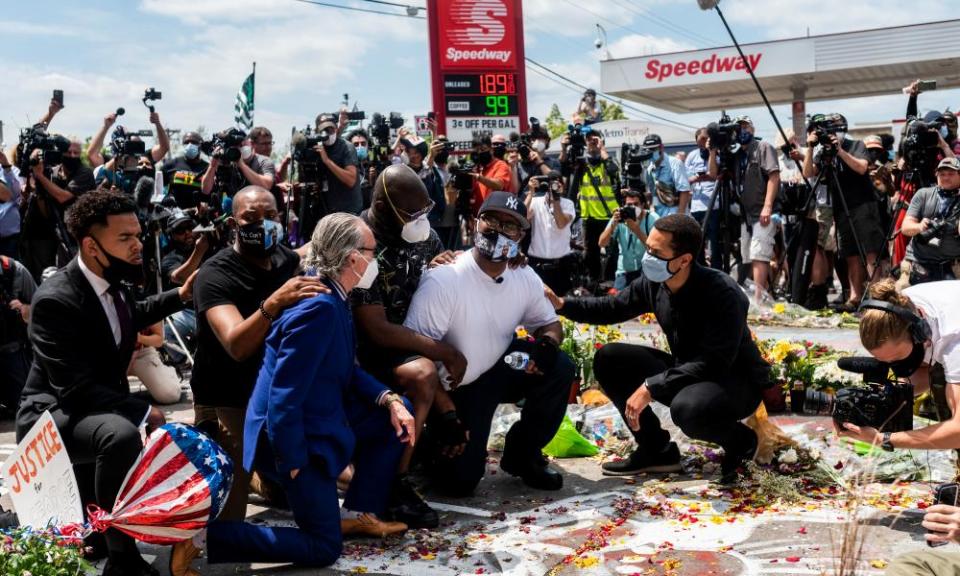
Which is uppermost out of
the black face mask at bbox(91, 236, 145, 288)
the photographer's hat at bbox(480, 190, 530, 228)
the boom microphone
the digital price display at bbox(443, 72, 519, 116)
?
the digital price display at bbox(443, 72, 519, 116)

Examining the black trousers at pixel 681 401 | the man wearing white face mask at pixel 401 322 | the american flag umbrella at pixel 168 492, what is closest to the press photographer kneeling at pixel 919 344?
the black trousers at pixel 681 401

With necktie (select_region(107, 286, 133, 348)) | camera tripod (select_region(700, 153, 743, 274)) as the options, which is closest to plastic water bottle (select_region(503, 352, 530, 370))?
necktie (select_region(107, 286, 133, 348))

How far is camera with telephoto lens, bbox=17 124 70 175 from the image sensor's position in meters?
8.60

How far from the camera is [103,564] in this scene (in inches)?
152

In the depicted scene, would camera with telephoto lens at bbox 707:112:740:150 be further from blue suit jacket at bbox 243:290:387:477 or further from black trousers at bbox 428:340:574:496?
blue suit jacket at bbox 243:290:387:477

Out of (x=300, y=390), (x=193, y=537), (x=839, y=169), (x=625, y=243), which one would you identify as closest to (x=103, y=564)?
(x=193, y=537)

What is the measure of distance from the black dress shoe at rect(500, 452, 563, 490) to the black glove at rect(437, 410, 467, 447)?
0.54 m

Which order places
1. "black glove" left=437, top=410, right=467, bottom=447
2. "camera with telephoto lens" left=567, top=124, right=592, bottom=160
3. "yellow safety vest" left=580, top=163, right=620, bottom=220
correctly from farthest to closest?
"yellow safety vest" left=580, top=163, right=620, bottom=220 < "camera with telephoto lens" left=567, top=124, right=592, bottom=160 < "black glove" left=437, top=410, right=467, bottom=447

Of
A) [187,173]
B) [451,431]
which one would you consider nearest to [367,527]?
[451,431]

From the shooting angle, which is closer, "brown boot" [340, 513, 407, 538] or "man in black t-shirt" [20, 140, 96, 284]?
"brown boot" [340, 513, 407, 538]

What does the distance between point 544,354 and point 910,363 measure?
1.70 meters

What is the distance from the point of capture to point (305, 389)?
11.8ft

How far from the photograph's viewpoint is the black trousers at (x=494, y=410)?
15.3ft

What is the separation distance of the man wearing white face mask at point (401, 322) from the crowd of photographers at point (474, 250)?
1 centimetres
